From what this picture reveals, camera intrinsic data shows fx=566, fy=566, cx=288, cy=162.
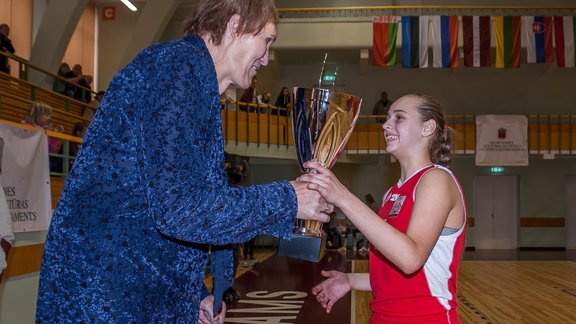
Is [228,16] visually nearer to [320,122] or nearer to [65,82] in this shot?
[320,122]

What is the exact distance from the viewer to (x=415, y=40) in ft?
50.6

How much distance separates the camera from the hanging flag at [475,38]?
15367 millimetres

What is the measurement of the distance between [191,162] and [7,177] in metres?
3.63

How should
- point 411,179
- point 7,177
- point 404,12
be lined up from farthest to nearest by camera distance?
1. point 404,12
2. point 7,177
3. point 411,179

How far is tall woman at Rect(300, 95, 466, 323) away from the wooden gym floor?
4150mm

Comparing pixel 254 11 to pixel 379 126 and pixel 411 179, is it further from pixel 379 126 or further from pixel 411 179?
pixel 379 126

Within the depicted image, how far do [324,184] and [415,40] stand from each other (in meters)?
14.8

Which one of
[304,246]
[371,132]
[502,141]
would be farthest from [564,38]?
[304,246]

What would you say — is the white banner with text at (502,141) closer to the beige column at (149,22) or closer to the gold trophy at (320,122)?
the beige column at (149,22)

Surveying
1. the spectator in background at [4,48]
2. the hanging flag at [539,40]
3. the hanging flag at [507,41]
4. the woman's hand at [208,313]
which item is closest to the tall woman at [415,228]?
the woman's hand at [208,313]

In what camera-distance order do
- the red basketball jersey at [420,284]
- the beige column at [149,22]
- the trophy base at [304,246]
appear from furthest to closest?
the beige column at [149,22]
the red basketball jersey at [420,284]
the trophy base at [304,246]

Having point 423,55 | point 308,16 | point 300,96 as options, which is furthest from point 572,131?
point 300,96

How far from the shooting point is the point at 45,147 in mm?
4805

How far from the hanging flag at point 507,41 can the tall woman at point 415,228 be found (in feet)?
46.8
